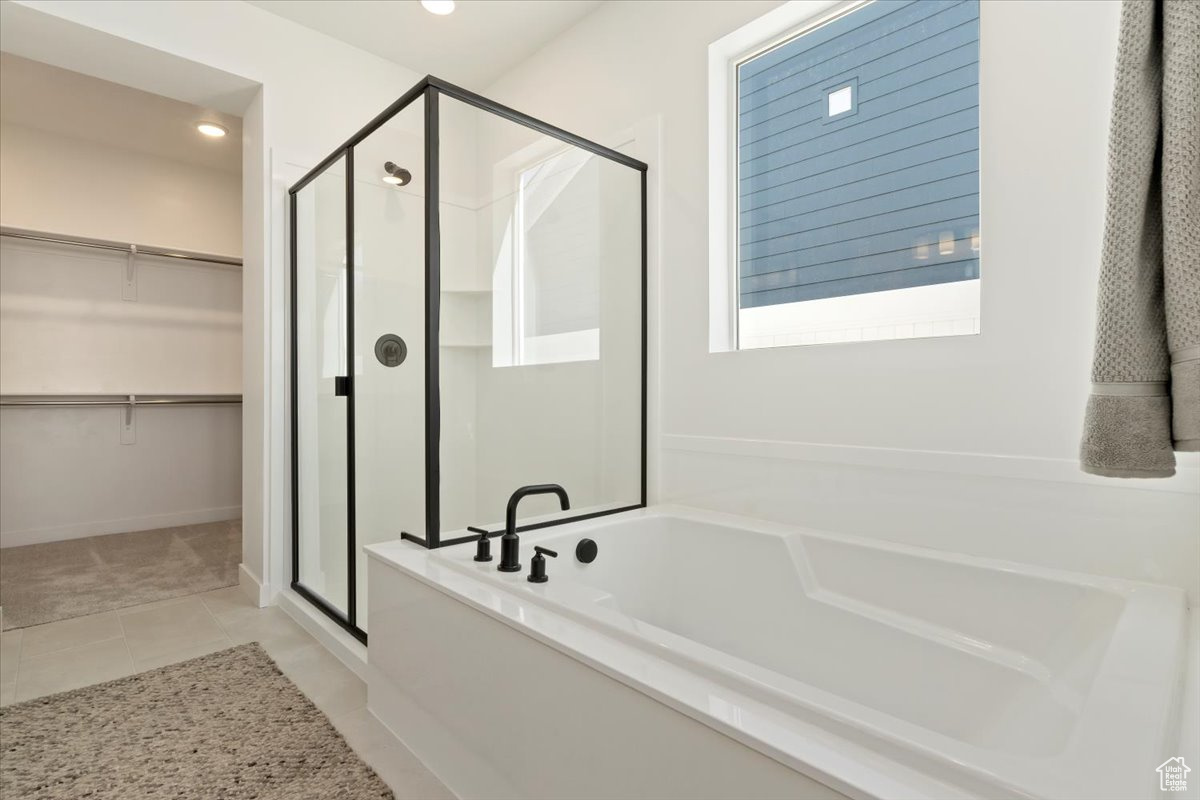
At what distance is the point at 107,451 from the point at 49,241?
136 cm

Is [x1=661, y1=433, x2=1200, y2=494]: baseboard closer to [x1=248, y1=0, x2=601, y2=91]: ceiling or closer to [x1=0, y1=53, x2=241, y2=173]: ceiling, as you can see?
[x1=248, y1=0, x2=601, y2=91]: ceiling

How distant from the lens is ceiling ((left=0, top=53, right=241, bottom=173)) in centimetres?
303

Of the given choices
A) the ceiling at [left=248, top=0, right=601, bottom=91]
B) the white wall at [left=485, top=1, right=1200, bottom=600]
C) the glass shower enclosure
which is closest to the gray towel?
the white wall at [left=485, top=1, right=1200, bottom=600]

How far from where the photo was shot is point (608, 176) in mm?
2156

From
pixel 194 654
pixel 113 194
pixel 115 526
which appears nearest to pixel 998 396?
pixel 194 654

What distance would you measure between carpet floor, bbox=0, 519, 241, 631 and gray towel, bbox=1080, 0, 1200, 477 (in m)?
3.38

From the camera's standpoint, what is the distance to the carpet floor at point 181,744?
1.35 m

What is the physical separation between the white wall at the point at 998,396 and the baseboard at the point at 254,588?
6.37ft

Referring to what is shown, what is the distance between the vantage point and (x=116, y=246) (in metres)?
3.71

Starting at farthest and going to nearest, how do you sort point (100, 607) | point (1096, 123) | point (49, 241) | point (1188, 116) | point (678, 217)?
1. point (49, 241)
2. point (100, 607)
3. point (678, 217)
4. point (1096, 123)
5. point (1188, 116)

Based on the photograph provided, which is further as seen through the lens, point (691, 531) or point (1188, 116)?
point (691, 531)

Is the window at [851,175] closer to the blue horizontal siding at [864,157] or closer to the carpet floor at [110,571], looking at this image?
the blue horizontal siding at [864,157]

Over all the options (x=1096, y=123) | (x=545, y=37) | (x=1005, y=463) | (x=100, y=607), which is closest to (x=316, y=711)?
(x=100, y=607)

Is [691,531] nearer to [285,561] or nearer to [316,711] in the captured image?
[316,711]
